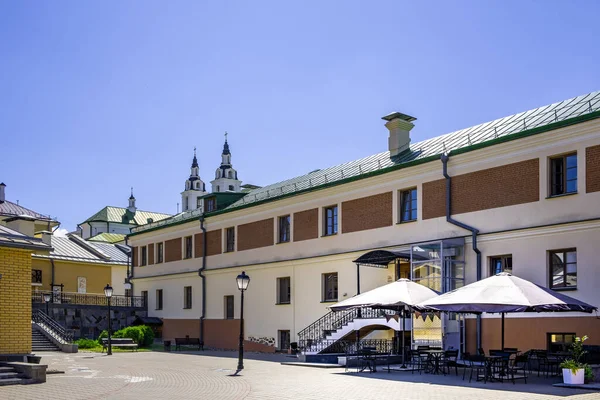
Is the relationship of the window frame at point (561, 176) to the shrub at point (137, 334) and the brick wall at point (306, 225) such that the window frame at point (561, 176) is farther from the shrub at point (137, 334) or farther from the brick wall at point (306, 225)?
the shrub at point (137, 334)

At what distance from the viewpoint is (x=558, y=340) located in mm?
20969

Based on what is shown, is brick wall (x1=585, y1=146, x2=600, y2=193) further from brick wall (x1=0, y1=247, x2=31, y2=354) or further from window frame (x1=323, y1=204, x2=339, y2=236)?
brick wall (x1=0, y1=247, x2=31, y2=354)

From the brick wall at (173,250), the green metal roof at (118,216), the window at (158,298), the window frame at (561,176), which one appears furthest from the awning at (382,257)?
the green metal roof at (118,216)

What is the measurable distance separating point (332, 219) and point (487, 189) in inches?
336

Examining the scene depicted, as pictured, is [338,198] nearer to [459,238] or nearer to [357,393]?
[459,238]

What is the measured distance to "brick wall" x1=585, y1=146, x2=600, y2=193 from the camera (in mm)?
20250

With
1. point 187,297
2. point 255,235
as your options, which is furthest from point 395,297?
point 187,297

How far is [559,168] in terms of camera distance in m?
21.7

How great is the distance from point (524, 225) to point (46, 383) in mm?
14649

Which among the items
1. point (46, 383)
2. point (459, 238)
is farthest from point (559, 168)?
point (46, 383)

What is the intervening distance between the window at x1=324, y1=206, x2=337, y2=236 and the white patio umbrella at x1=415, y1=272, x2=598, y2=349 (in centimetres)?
1194

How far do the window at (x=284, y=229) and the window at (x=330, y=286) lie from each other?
3.23 m

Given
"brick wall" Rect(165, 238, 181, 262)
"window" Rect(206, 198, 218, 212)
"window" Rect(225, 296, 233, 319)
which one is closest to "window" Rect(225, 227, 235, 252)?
"window" Rect(206, 198, 218, 212)

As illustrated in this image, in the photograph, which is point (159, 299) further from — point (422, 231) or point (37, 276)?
point (422, 231)
